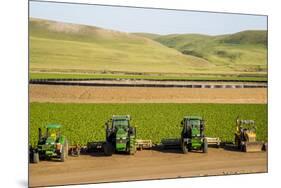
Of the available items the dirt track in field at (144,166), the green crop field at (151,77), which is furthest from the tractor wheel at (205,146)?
the green crop field at (151,77)

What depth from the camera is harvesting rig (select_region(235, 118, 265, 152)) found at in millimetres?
15234

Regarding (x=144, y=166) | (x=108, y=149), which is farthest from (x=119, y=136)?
(x=144, y=166)

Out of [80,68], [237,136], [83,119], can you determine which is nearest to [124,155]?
[83,119]

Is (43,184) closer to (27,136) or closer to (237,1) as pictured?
(27,136)

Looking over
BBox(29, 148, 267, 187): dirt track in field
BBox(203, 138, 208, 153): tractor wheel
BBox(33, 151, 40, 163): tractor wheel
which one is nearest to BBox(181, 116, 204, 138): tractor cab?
BBox(203, 138, 208, 153): tractor wheel

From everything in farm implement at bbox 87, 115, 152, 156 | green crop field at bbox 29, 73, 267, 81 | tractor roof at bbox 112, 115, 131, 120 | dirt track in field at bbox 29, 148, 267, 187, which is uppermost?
green crop field at bbox 29, 73, 267, 81

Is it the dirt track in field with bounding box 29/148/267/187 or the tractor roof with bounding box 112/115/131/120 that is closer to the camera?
the dirt track in field with bounding box 29/148/267/187

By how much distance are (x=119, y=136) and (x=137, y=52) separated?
2.19 metres

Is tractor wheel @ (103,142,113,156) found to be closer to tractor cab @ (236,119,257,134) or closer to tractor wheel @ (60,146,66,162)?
tractor wheel @ (60,146,66,162)

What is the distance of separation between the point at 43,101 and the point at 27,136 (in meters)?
1.11

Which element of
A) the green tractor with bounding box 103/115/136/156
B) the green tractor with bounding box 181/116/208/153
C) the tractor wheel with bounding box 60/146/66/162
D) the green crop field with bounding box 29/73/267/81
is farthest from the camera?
the green tractor with bounding box 181/116/208/153

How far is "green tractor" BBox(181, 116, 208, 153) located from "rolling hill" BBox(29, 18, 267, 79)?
132cm

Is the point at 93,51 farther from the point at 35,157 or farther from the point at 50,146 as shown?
the point at 35,157

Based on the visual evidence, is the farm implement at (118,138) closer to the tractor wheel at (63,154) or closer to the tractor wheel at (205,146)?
the tractor wheel at (63,154)
